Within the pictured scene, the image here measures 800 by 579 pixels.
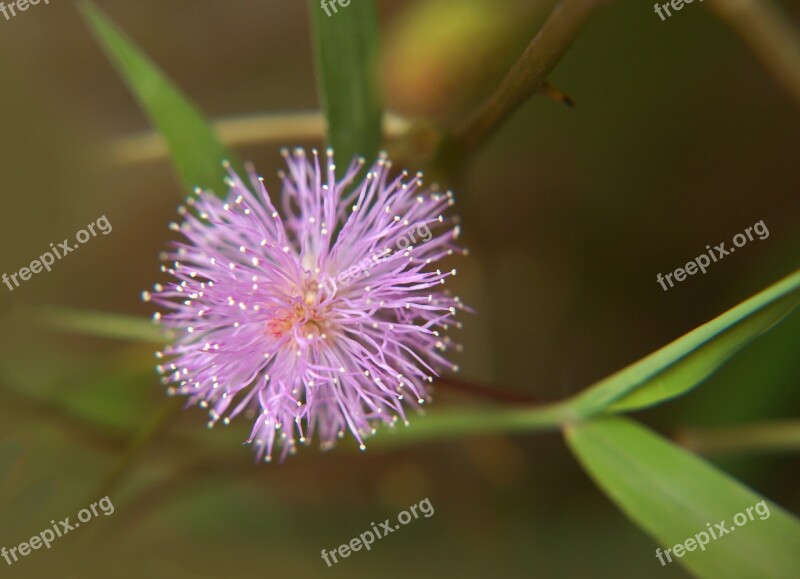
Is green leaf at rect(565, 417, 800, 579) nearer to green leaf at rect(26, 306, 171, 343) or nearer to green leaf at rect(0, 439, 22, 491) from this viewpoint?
green leaf at rect(26, 306, 171, 343)

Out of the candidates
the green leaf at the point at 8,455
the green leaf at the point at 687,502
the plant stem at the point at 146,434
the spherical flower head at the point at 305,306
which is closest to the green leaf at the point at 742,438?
the green leaf at the point at 687,502

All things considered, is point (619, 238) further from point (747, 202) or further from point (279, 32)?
point (279, 32)

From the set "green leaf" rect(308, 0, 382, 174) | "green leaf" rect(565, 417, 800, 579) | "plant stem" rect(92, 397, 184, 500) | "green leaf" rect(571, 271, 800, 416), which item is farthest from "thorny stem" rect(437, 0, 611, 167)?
"plant stem" rect(92, 397, 184, 500)

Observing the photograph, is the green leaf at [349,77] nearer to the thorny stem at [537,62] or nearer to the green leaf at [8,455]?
the thorny stem at [537,62]

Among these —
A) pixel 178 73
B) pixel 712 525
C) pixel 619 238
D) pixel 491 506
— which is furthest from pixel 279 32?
pixel 712 525

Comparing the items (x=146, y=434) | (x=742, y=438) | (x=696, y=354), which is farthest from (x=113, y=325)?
(x=742, y=438)

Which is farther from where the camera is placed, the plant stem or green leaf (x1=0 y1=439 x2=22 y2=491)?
green leaf (x1=0 y1=439 x2=22 y2=491)
